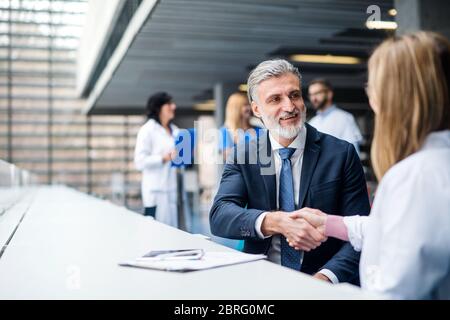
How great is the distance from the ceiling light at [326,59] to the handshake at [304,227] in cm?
720

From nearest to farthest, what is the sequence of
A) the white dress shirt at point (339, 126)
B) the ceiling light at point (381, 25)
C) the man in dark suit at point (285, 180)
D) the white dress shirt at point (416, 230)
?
the white dress shirt at point (416, 230)
the man in dark suit at point (285, 180)
the white dress shirt at point (339, 126)
the ceiling light at point (381, 25)

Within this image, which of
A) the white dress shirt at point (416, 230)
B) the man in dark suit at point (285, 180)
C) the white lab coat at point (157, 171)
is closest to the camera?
the white dress shirt at point (416, 230)

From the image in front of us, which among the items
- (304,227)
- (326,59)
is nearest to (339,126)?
(304,227)

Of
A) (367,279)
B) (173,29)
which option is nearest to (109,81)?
(173,29)

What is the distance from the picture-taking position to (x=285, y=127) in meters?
2.12

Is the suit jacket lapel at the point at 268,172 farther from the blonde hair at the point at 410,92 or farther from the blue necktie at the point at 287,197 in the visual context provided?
the blonde hair at the point at 410,92

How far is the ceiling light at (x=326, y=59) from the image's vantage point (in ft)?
28.9

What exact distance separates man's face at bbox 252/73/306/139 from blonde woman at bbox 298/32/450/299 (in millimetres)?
940

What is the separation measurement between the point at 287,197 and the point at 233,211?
0.72 ft

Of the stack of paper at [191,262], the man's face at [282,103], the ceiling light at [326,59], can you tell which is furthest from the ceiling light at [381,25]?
the stack of paper at [191,262]

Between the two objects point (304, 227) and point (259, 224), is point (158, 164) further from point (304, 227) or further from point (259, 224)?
point (304, 227)

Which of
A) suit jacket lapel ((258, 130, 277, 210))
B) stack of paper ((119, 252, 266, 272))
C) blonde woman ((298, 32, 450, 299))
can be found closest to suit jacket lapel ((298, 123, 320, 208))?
suit jacket lapel ((258, 130, 277, 210))

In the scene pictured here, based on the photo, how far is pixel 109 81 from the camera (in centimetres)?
1110
